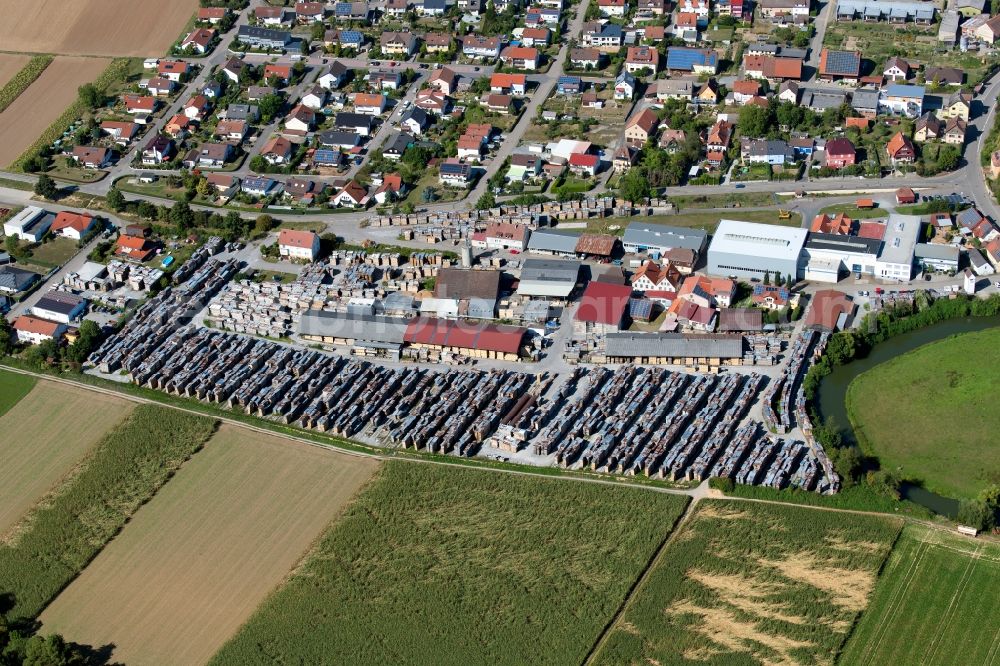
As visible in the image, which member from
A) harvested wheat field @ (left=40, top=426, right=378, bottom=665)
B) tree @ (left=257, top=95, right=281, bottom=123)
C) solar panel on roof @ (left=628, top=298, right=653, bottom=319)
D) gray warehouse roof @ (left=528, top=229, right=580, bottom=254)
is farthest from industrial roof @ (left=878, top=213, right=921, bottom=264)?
tree @ (left=257, top=95, right=281, bottom=123)

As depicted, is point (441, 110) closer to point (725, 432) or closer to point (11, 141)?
point (11, 141)

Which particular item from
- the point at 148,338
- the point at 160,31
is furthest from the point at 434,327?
the point at 160,31

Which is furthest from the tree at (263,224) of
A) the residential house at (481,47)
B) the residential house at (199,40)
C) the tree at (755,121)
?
the tree at (755,121)

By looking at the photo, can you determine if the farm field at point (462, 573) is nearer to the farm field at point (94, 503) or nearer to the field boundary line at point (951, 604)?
the farm field at point (94, 503)

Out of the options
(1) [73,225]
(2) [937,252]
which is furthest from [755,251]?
(1) [73,225]

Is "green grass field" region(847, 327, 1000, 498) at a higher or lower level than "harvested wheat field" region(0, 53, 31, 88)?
lower

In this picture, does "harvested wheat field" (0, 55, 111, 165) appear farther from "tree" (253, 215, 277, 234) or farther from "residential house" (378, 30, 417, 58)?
"residential house" (378, 30, 417, 58)
